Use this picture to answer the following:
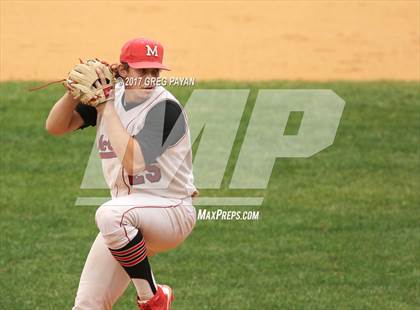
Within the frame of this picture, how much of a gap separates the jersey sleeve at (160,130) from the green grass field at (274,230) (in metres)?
2.46

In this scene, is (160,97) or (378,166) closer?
(160,97)

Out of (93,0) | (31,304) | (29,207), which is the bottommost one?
(93,0)

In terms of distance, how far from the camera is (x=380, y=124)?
1458 centimetres

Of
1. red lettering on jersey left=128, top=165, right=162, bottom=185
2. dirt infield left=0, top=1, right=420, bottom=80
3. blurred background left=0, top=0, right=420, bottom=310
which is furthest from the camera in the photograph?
dirt infield left=0, top=1, right=420, bottom=80

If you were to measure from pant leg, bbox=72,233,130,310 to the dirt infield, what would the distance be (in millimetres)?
9414

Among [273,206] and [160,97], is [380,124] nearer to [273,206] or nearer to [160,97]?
[273,206]

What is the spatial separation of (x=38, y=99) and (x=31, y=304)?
632cm

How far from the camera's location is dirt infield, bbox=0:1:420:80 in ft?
56.4

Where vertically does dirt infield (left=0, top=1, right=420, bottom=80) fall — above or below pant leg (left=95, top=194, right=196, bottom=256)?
below

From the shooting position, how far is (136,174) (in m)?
7.08

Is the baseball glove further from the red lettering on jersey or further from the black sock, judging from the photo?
the black sock

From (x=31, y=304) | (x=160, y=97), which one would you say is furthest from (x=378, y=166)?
(x=160, y=97)

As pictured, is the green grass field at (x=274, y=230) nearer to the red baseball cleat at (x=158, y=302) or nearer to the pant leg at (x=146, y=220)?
the red baseball cleat at (x=158, y=302)

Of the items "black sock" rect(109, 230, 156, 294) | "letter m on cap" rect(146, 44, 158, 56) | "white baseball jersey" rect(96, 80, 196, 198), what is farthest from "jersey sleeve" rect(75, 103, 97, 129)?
"black sock" rect(109, 230, 156, 294)
